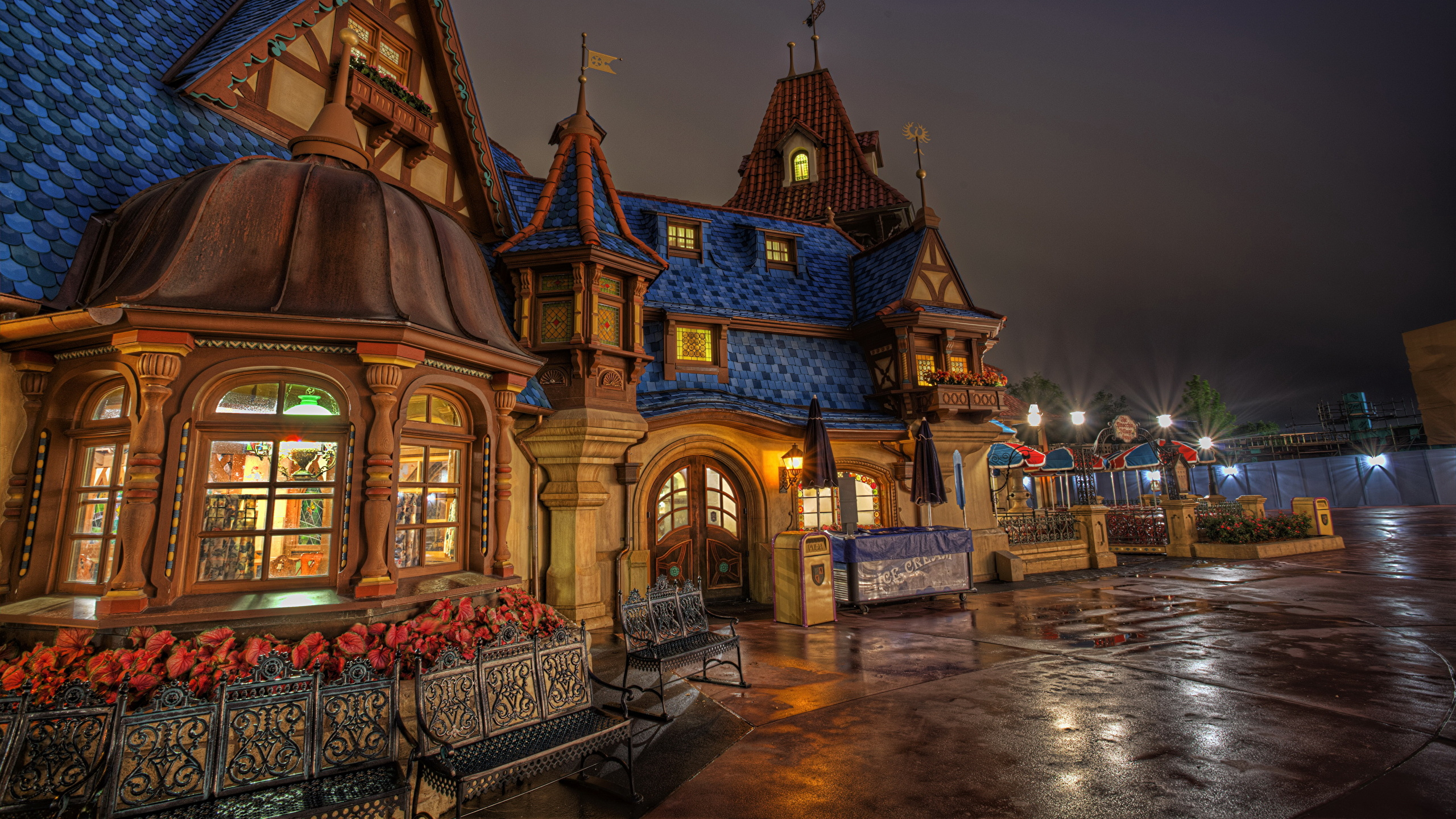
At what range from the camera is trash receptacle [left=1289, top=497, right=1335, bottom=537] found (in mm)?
19578

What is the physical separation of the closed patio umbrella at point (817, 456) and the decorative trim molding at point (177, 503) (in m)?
8.90

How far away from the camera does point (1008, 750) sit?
4.94 metres

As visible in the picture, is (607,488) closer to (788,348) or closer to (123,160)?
(788,348)

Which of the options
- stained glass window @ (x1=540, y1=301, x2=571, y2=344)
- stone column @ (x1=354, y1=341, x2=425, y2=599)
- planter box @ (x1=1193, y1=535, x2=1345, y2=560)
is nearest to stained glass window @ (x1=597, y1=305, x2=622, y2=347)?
stained glass window @ (x1=540, y1=301, x2=571, y2=344)

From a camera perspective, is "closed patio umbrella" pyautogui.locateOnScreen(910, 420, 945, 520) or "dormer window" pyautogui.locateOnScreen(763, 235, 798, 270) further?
"dormer window" pyautogui.locateOnScreen(763, 235, 798, 270)

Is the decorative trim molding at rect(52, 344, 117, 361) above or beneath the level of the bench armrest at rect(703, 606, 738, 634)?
above

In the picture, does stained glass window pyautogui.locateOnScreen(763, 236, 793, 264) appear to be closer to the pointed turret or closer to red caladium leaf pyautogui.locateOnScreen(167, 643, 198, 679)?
the pointed turret

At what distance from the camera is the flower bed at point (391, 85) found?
8.80 meters

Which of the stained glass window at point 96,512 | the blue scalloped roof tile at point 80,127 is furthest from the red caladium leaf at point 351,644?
the blue scalloped roof tile at point 80,127

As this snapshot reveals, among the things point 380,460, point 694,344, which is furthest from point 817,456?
point 380,460

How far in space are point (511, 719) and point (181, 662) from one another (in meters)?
2.44

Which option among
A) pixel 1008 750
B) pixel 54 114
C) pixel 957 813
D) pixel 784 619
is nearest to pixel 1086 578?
pixel 784 619

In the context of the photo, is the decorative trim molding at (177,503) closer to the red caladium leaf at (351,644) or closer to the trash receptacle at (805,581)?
the red caladium leaf at (351,644)

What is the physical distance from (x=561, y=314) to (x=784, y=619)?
21.4 ft
